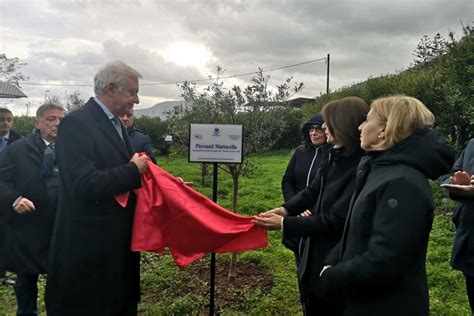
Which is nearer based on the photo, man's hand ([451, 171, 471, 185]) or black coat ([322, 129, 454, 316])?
black coat ([322, 129, 454, 316])

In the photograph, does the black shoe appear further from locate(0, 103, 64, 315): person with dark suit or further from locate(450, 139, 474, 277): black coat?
locate(450, 139, 474, 277): black coat

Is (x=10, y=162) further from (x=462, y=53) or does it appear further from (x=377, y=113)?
(x=462, y=53)

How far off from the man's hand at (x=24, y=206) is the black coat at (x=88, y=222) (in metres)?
1.21

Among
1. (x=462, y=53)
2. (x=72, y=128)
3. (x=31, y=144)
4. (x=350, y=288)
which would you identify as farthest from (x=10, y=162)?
(x=462, y=53)

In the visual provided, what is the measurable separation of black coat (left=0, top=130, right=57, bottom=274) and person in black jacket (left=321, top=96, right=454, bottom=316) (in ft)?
9.94

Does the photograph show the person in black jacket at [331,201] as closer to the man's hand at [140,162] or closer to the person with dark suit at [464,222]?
the man's hand at [140,162]

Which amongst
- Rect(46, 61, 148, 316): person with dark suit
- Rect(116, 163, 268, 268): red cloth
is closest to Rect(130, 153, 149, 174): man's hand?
Rect(46, 61, 148, 316): person with dark suit

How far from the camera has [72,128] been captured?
2.77 metres

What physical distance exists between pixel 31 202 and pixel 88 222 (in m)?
1.51

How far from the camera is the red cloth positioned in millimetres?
3072

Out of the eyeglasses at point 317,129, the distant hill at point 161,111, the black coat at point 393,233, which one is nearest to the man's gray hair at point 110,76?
the black coat at point 393,233

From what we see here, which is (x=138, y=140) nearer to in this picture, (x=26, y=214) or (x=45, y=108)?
(x=45, y=108)

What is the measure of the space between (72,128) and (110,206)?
1.94 ft

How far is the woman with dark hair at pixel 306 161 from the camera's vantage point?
4.07 meters
